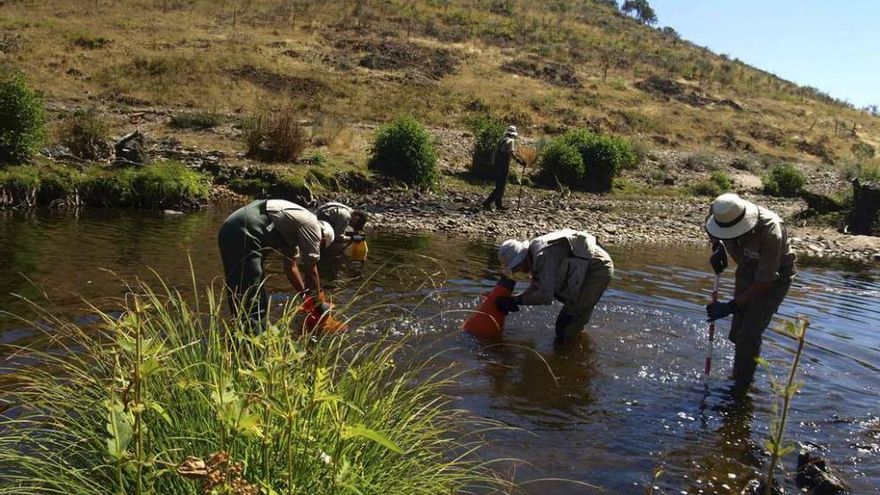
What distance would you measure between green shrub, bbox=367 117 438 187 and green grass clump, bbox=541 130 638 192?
5530 millimetres

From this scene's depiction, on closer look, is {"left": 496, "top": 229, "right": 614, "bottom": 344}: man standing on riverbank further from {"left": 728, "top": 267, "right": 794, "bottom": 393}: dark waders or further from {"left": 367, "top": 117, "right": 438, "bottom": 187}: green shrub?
{"left": 367, "top": 117, "right": 438, "bottom": 187}: green shrub

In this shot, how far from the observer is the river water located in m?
5.35

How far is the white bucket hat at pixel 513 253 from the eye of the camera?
757cm

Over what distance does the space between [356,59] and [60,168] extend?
28.1m

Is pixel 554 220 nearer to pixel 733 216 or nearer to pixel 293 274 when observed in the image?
pixel 733 216

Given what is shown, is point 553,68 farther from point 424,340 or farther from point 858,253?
point 424,340

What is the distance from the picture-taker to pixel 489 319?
26.2 ft

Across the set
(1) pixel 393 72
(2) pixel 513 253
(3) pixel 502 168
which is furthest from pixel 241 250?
(1) pixel 393 72

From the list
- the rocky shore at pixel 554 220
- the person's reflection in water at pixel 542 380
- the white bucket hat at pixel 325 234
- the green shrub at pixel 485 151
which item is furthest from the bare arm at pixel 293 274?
the green shrub at pixel 485 151

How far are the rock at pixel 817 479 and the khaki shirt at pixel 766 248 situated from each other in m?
1.80

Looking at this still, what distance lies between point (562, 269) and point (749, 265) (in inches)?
74.8

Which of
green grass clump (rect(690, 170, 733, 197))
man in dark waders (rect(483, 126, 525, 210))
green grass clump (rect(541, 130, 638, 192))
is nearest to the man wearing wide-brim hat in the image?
man in dark waders (rect(483, 126, 525, 210))

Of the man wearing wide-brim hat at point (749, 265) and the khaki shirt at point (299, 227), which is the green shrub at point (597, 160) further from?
the khaki shirt at point (299, 227)

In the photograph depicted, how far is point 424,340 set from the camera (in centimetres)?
788
